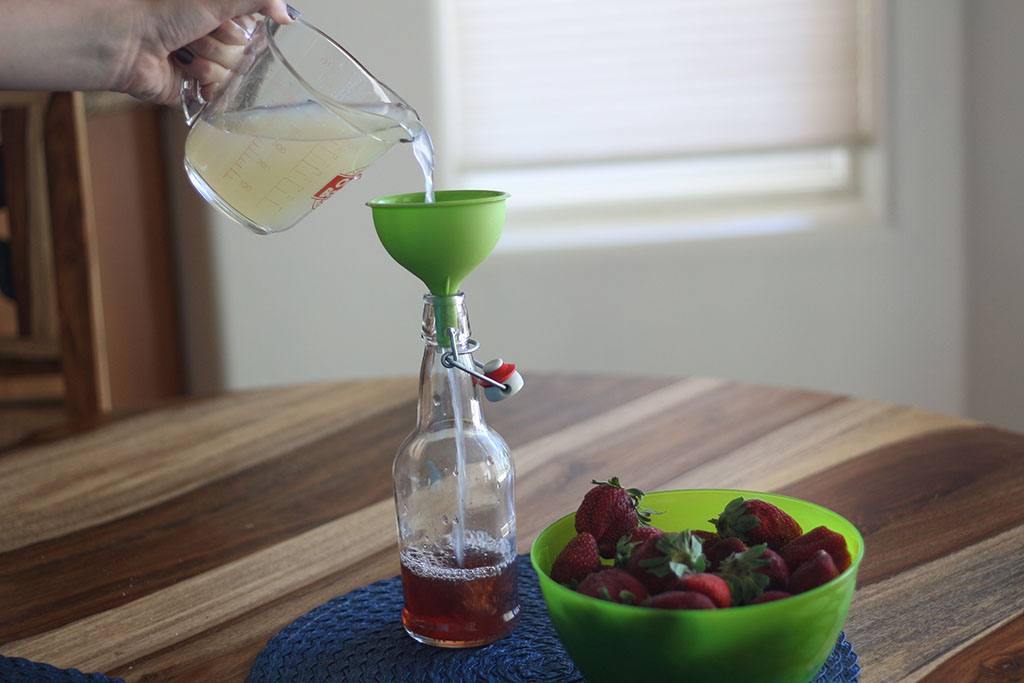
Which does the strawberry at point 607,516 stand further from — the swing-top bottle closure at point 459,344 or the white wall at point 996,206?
the white wall at point 996,206

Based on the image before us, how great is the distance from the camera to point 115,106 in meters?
2.21

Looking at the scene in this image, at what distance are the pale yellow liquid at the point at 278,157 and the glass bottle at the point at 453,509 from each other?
0.18 metres

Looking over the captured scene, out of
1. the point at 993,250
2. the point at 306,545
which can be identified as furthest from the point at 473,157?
the point at 306,545

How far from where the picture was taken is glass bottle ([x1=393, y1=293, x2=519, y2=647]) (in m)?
0.76

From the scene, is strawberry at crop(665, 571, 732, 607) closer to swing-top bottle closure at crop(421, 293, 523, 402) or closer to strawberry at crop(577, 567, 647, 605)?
strawberry at crop(577, 567, 647, 605)

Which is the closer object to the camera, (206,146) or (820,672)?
(820,672)

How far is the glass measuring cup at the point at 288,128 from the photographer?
2.84 feet

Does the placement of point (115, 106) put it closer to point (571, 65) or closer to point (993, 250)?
point (571, 65)

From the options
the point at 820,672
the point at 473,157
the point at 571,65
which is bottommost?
the point at 820,672

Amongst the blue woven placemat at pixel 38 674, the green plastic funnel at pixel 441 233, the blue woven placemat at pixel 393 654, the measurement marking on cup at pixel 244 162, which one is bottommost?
the blue woven placemat at pixel 393 654

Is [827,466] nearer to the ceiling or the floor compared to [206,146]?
nearer to the floor

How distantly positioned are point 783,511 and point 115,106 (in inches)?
74.2

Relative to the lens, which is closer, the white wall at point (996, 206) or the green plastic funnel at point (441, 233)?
the green plastic funnel at point (441, 233)

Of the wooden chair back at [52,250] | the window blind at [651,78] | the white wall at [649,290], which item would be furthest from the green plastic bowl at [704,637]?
the window blind at [651,78]
